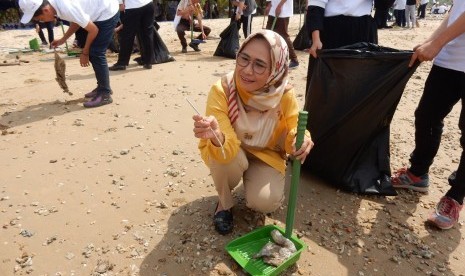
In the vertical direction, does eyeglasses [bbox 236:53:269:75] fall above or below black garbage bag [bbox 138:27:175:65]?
above

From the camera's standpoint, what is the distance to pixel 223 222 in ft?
6.48

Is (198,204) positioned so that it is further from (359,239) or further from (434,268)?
(434,268)

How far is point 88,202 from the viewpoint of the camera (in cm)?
228

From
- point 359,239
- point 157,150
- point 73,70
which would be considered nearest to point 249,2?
A: point 73,70

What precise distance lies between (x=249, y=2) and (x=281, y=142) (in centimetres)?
560

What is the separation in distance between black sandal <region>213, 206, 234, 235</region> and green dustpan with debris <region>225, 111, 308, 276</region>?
161mm

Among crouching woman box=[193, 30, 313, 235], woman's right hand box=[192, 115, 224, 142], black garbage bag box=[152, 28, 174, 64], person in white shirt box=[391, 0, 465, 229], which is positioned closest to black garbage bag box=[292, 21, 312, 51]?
black garbage bag box=[152, 28, 174, 64]

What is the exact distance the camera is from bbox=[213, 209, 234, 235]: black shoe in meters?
1.96

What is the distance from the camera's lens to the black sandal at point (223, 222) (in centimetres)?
196

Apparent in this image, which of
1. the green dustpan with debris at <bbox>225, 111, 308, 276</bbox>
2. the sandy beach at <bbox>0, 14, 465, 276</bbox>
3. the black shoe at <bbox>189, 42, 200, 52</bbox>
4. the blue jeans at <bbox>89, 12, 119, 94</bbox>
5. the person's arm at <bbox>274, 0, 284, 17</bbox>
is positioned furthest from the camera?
the black shoe at <bbox>189, 42, 200, 52</bbox>

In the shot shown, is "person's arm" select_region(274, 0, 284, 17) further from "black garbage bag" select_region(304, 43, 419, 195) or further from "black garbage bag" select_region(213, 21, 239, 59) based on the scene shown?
"black garbage bag" select_region(304, 43, 419, 195)

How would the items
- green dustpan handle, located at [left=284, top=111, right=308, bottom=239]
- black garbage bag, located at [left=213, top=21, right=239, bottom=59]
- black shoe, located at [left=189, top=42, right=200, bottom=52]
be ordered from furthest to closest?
black shoe, located at [left=189, top=42, right=200, bottom=52] < black garbage bag, located at [left=213, top=21, right=239, bottom=59] < green dustpan handle, located at [left=284, top=111, right=308, bottom=239]

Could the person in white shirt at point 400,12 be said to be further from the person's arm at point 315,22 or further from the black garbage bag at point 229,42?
the person's arm at point 315,22

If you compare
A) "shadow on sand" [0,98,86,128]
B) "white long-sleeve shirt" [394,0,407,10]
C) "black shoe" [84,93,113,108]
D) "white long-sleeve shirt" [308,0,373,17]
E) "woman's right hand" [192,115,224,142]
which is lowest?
"shadow on sand" [0,98,86,128]
